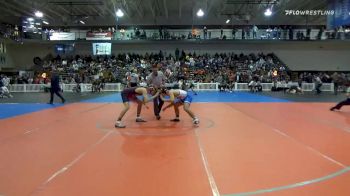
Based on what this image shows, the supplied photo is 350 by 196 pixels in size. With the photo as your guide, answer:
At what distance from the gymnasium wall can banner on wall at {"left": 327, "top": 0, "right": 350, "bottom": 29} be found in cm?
2390

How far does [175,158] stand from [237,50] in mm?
Result: 36335

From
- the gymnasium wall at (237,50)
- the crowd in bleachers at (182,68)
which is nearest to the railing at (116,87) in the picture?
the crowd in bleachers at (182,68)

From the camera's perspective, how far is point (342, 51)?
132 feet

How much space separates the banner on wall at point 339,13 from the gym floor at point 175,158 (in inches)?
280

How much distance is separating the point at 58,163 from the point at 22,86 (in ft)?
97.8

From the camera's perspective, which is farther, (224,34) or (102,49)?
(224,34)

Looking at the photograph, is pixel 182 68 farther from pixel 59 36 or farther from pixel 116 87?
pixel 59 36

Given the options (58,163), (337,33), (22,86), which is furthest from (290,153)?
(337,33)

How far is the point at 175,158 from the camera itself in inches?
224

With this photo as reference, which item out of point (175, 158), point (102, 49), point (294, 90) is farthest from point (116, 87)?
point (175, 158)

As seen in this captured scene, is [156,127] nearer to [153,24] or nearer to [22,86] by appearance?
[22,86]

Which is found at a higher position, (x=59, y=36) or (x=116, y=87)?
(x=59, y=36)

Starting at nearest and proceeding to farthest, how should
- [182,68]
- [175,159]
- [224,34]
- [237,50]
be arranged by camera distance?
[175,159] → [182,68] → [224,34] → [237,50]

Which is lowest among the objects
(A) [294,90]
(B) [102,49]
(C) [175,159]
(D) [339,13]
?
(C) [175,159]
